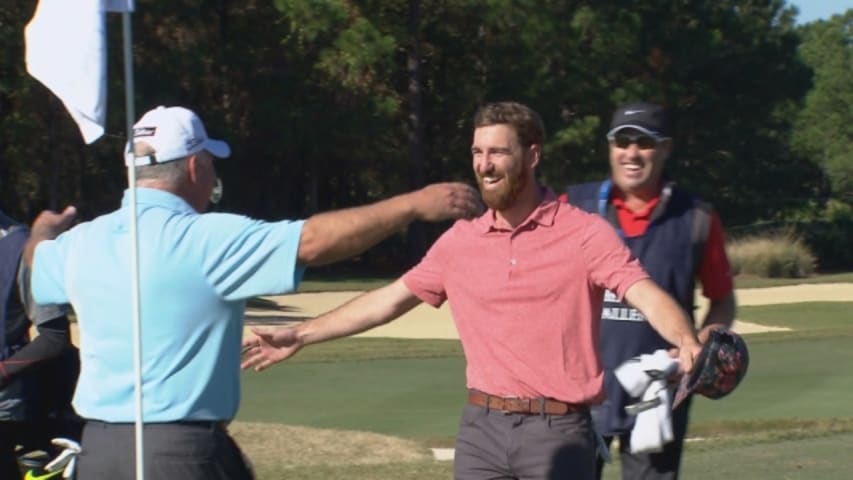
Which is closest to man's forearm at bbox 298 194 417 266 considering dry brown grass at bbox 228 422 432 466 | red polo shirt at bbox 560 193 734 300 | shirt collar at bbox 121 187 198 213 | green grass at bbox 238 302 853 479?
shirt collar at bbox 121 187 198 213

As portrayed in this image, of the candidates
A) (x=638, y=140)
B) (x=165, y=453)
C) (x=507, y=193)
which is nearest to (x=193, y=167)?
(x=165, y=453)

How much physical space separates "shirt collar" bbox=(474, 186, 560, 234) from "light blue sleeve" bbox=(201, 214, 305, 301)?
3.01 ft

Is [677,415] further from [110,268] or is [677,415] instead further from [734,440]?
[734,440]

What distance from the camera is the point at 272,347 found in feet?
18.6

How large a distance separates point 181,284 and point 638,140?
2134 mm

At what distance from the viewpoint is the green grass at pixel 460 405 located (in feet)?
32.5

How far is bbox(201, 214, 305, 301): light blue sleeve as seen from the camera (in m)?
4.47

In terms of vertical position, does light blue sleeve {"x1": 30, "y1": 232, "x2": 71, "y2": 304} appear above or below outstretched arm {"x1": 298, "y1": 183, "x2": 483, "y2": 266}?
below

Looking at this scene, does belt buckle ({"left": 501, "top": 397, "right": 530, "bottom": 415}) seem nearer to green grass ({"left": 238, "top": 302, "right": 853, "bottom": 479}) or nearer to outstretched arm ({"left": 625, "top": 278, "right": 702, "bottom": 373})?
outstretched arm ({"left": 625, "top": 278, "right": 702, "bottom": 373})

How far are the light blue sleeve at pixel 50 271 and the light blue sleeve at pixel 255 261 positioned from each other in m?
0.65

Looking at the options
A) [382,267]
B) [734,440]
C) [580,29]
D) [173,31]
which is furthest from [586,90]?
[734,440]

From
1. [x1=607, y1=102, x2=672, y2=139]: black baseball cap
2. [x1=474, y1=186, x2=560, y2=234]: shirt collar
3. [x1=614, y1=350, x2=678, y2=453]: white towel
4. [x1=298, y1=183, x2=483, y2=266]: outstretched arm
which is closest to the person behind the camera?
[x1=298, y1=183, x2=483, y2=266]: outstretched arm

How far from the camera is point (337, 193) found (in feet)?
152

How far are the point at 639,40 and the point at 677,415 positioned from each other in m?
35.8
